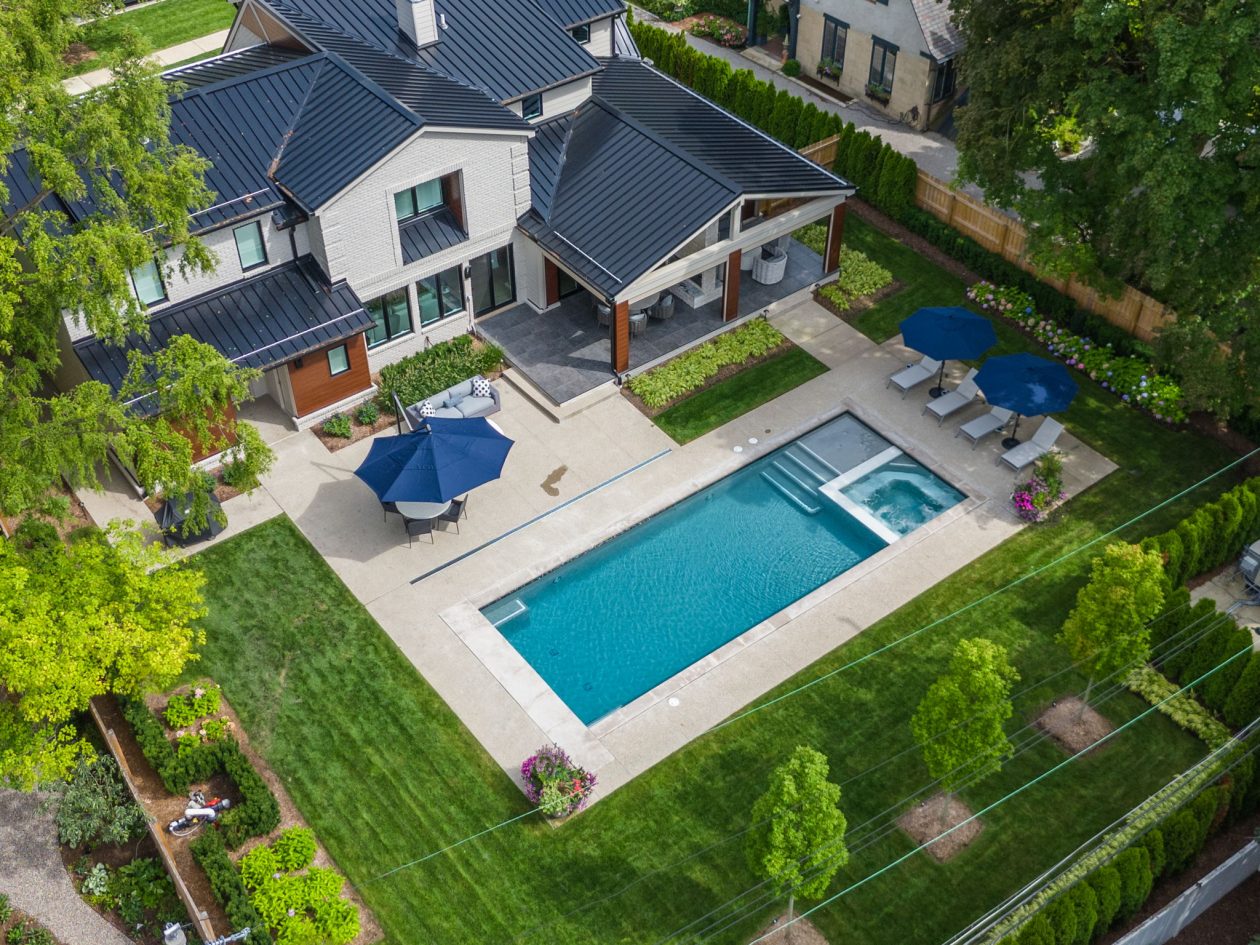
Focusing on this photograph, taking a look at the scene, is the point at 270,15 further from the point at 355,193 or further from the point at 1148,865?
the point at 1148,865

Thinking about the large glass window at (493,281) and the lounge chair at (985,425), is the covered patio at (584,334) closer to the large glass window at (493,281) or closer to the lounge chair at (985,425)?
the large glass window at (493,281)

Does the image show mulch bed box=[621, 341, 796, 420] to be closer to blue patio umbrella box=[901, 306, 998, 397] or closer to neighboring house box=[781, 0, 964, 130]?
blue patio umbrella box=[901, 306, 998, 397]

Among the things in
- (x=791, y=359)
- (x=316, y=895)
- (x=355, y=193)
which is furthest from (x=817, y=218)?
(x=316, y=895)

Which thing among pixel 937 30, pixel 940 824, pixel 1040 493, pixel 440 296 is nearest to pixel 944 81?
pixel 937 30

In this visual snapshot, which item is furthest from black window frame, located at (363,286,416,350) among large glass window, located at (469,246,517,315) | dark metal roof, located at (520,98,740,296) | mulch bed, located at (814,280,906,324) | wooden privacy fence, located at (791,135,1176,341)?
mulch bed, located at (814,280,906,324)

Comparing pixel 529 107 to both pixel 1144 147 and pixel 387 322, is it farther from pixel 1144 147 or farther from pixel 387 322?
pixel 1144 147

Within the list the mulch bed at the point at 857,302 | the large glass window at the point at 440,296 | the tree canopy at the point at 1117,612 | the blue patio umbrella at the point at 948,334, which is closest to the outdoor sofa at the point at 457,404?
Answer: the large glass window at the point at 440,296
